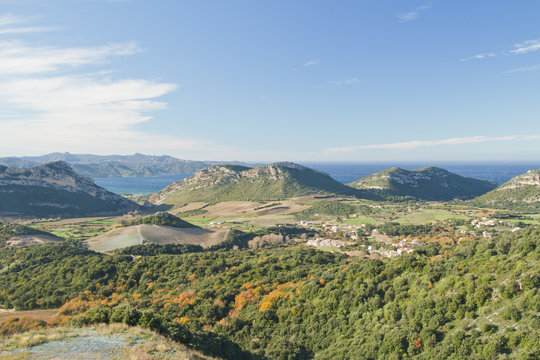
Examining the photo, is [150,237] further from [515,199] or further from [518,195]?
[518,195]

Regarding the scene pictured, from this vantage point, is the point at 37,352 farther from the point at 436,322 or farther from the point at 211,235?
the point at 211,235

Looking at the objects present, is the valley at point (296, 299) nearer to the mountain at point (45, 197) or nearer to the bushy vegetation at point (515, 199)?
the mountain at point (45, 197)

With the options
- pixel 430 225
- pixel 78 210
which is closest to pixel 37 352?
pixel 430 225

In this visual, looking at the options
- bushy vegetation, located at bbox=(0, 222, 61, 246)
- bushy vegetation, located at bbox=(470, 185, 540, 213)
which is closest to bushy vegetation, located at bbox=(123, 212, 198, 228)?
bushy vegetation, located at bbox=(0, 222, 61, 246)

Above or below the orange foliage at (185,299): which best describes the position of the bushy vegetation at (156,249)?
below

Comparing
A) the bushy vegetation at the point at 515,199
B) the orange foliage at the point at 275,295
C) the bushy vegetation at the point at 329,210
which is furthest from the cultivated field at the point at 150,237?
the bushy vegetation at the point at 515,199

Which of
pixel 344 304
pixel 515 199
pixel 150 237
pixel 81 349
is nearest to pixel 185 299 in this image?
pixel 344 304

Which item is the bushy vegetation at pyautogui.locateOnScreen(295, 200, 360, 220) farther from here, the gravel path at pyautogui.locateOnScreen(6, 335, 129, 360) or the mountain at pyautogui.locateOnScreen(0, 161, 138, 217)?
the gravel path at pyautogui.locateOnScreen(6, 335, 129, 360)
